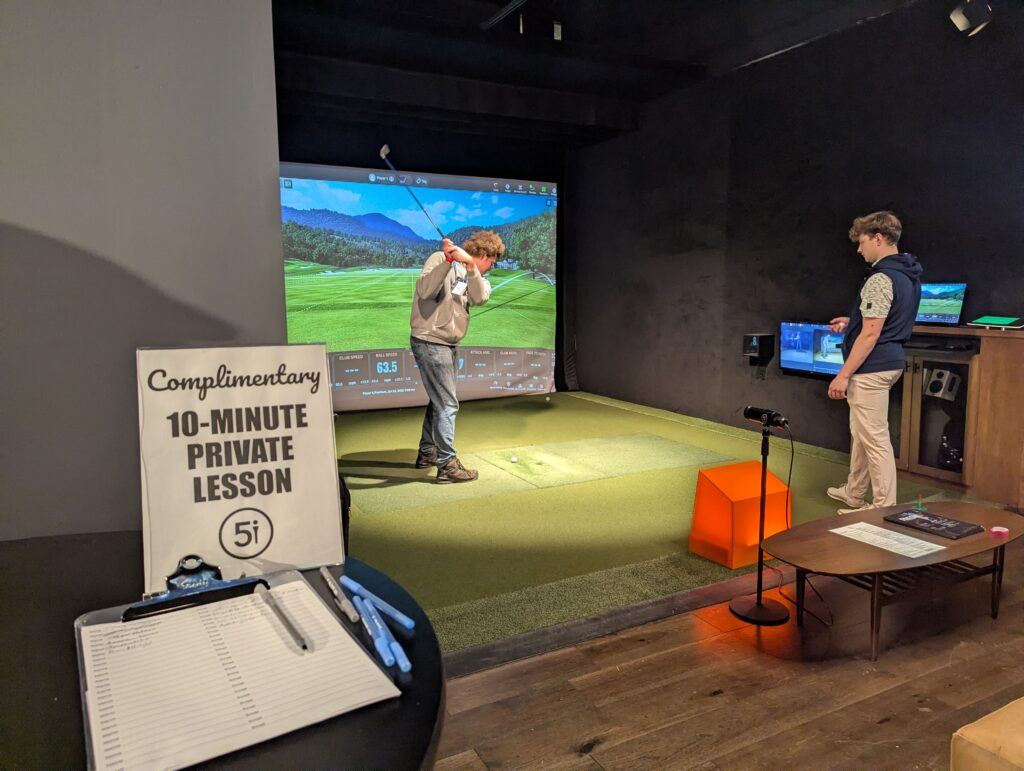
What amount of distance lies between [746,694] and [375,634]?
1.59 m

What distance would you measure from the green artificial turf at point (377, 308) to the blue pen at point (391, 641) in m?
5.78

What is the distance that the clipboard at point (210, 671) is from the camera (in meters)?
0.61

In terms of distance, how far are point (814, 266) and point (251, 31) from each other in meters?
4.69

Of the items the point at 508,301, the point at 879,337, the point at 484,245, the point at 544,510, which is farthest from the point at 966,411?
the point at 508,301

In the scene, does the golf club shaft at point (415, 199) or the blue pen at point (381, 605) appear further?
the golf club shaft at point (415, 199)

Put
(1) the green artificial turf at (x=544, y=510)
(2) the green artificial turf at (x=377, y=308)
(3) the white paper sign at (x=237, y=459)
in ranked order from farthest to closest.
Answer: (2) the green artificial turf at (x=377, y=308)
(1) the green artificial turf at (x=544, y=510)
(3) the white paper sign at (x=237, y=459)

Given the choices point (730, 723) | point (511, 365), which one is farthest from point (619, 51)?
point (730, 723)

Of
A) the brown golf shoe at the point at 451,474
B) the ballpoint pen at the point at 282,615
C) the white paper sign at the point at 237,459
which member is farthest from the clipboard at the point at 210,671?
the brown golf shoe at the point at 451,474

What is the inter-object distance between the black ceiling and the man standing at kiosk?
228cm

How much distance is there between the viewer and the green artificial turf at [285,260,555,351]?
6633mm

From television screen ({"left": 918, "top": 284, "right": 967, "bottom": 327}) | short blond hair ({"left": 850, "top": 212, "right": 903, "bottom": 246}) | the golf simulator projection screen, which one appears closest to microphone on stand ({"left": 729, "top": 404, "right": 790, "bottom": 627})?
short blond hair ({"left": 850, "top": 212, "right": 903, "bottom": 246})

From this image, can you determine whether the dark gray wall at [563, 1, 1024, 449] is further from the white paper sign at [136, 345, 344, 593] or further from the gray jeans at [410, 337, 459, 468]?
the white paper sign at [136, 345, 344, 593]

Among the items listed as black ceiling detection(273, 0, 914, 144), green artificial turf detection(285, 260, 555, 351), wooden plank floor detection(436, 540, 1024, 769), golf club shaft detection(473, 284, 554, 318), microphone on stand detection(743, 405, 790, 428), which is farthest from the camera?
golf club shaft detection(473, 284, 554, 318)

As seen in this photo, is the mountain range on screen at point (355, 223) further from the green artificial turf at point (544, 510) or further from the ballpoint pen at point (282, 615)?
the ballpoint pen at point (282, 615)
